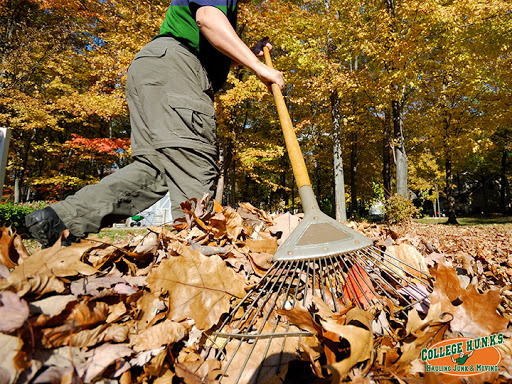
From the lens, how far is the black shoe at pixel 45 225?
131cm

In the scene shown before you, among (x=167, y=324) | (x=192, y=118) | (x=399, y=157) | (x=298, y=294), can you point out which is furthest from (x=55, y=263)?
(x=399, y=157)

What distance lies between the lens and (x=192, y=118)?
174 centimetres

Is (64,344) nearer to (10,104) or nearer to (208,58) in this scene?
(208,58)

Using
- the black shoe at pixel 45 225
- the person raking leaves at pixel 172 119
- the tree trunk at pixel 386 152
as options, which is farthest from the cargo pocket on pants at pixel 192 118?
the tree trunk at pixel 386 152

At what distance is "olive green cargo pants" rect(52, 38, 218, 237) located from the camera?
1.69 meters

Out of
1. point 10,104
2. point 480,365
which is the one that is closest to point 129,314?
point 480,365

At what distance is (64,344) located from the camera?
0.61 metres

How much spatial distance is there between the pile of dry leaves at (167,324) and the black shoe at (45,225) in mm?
557

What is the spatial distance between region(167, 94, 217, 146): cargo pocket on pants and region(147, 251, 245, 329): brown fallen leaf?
1.06 meters

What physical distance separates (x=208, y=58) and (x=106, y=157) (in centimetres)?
1803

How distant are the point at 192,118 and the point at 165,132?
208 mm

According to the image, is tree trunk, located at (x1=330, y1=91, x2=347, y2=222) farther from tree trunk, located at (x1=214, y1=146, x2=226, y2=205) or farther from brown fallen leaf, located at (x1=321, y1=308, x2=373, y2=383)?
brown fallen leaf, located at (x1=321, y1=308, x2=373, y2=383)

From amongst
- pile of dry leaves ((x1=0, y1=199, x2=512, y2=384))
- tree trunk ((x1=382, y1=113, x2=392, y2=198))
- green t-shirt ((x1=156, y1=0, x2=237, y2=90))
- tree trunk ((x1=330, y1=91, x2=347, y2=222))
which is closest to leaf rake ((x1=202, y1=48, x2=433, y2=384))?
pile of dry leaves ((x1=0, y1=199, x2=512, y2=384))

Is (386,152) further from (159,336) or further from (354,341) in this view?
(159,336)
